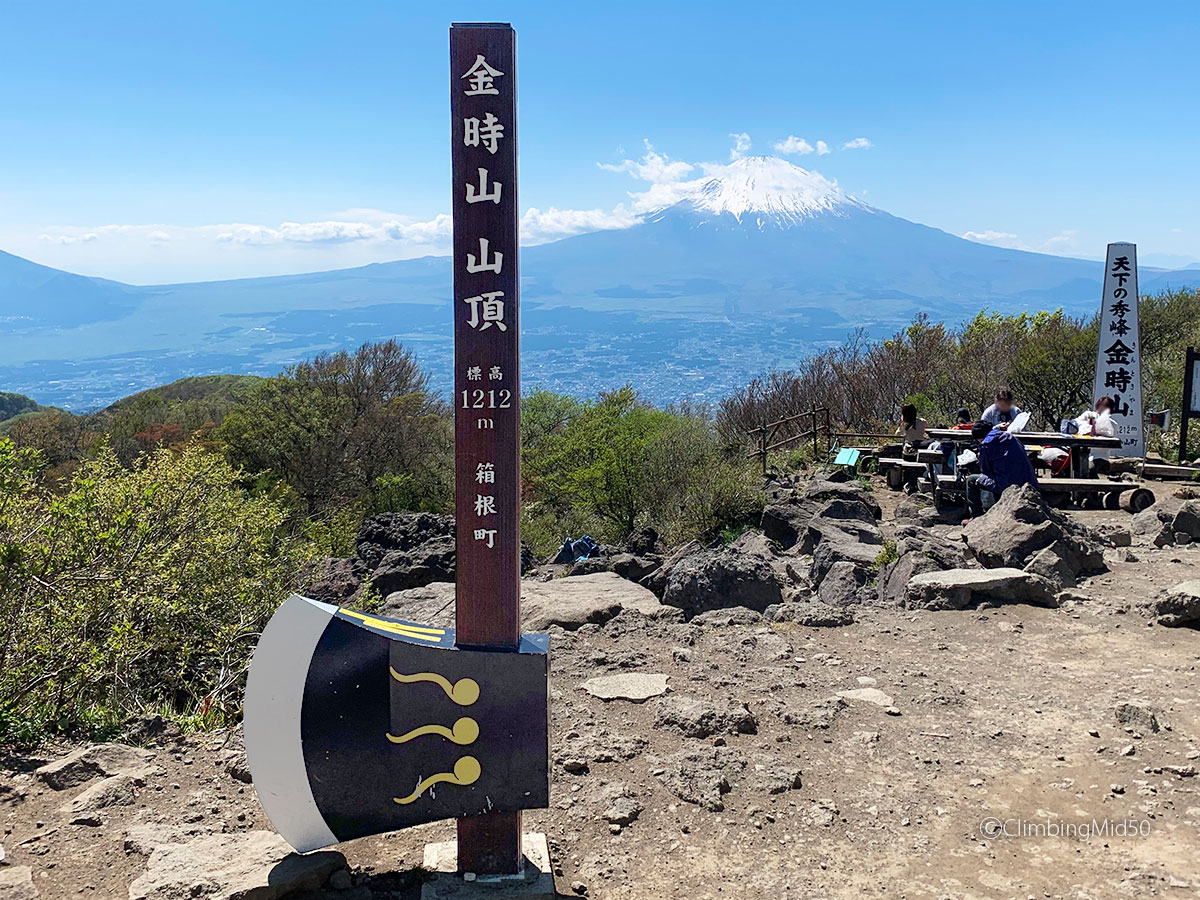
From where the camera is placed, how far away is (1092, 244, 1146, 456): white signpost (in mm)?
14117

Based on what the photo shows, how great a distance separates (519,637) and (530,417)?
3077cm

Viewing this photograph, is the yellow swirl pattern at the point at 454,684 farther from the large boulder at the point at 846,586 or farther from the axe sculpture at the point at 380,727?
the large boulder at the point at 846,586

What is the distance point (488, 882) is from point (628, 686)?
7.47 ft

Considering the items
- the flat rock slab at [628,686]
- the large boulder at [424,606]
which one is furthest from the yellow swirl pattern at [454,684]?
the large boulder at [424,606]

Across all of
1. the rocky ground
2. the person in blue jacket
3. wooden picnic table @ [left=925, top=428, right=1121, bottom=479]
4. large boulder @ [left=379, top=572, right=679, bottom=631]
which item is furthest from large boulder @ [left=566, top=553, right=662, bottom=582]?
wooden picnic table @ [left=925, top=428, right=1121, bottom=479]

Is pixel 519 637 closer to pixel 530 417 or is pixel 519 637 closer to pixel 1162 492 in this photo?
pixel 1162 492

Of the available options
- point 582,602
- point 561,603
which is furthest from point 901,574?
point 561,603

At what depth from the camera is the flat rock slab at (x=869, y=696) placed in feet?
18.6

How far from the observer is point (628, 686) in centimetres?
585

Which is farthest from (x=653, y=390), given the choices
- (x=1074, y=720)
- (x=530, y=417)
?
(x=1074, y=720)

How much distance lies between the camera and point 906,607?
761 centimetres

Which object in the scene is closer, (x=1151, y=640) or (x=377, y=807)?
(x=377, y=807)

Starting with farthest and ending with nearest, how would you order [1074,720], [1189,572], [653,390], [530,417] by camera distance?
[653,390]
[530,417]
[1189,572]
[1074,720]

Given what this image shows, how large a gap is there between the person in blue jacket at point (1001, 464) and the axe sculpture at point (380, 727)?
25.7ft
